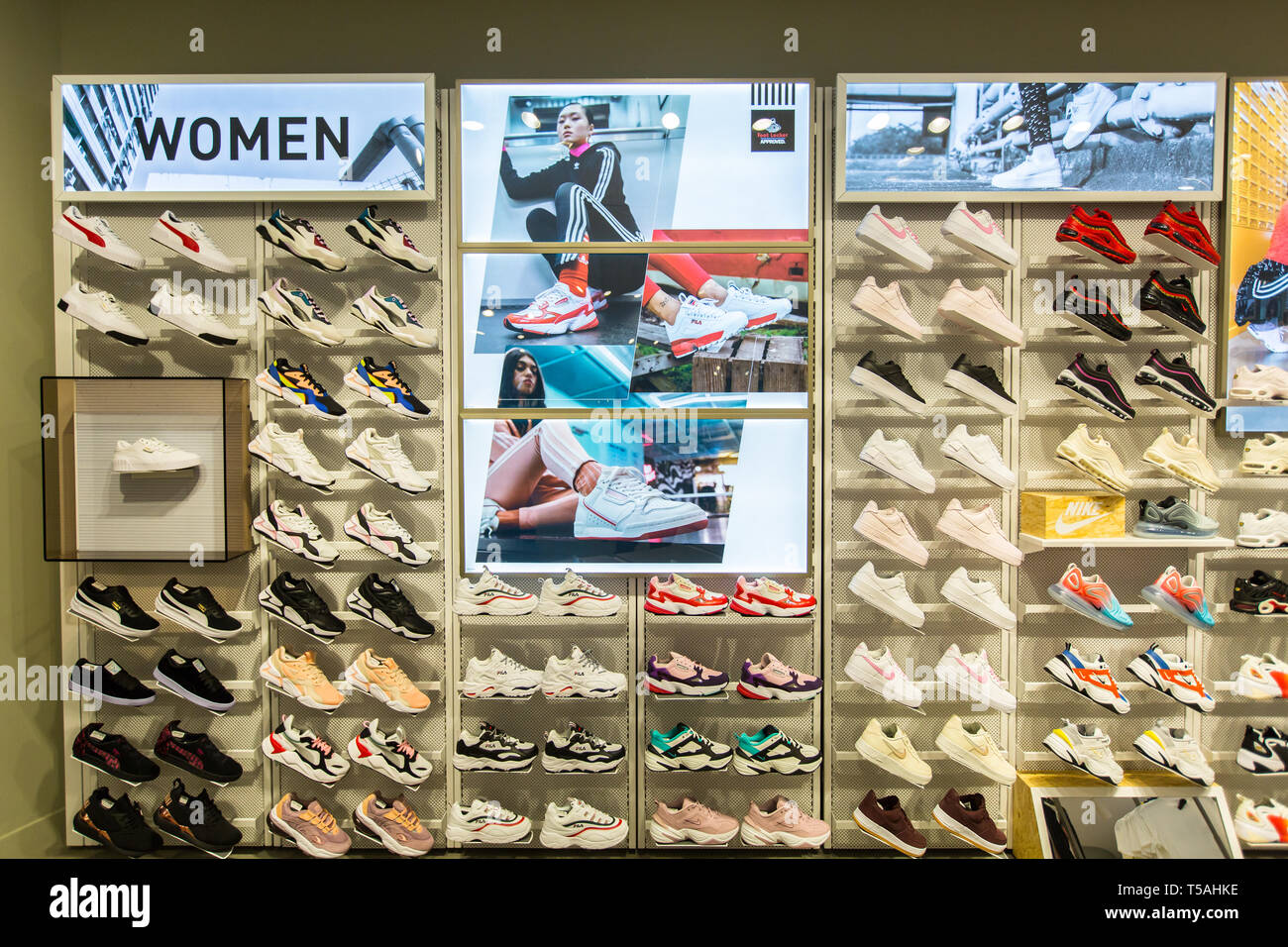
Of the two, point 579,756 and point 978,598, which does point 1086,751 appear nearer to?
point 978,598

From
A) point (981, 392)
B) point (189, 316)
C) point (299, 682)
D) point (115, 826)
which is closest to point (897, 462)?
point (981, 392)

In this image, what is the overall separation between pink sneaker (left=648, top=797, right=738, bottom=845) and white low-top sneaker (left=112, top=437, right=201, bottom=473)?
116 inches

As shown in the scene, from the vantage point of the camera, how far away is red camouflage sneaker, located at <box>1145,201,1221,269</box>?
3.83 meters

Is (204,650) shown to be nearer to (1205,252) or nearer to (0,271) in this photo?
(0,271)

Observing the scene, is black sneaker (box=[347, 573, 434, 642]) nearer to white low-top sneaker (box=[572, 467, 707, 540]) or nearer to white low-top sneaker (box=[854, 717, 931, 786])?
white low-top sneaker (box=[572, 467, 707, 540])

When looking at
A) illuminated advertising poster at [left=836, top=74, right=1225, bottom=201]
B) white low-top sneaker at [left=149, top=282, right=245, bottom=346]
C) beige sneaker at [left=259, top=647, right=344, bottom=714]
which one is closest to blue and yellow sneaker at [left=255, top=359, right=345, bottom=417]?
white low-top sneaker at [left=149, top=282, right=245, bottom=346]

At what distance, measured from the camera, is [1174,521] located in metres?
3.88

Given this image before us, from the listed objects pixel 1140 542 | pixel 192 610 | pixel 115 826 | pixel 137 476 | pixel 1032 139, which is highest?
pixel 1032 139

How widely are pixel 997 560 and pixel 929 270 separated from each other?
5.11ft

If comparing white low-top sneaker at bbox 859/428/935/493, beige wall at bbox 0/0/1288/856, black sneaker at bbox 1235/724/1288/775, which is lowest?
black sneaker at bbox 1235/724/1288/775

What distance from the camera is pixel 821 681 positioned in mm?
3875

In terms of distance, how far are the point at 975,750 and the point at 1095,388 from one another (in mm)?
1884

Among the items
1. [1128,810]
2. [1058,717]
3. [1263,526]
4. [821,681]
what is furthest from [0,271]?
[1263,526]

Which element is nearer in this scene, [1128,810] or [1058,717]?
[1128,810]
